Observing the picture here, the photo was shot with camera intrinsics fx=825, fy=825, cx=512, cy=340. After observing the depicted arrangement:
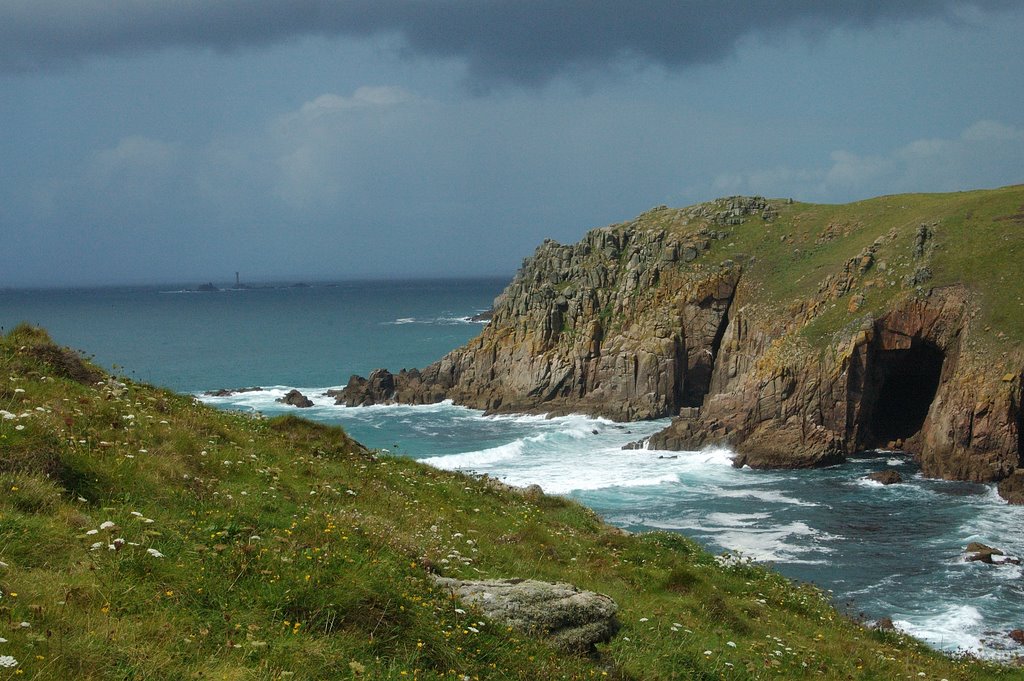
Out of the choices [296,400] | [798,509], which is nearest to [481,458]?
[798,509]

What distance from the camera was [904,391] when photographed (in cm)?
6562

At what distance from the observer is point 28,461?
33.6 feet

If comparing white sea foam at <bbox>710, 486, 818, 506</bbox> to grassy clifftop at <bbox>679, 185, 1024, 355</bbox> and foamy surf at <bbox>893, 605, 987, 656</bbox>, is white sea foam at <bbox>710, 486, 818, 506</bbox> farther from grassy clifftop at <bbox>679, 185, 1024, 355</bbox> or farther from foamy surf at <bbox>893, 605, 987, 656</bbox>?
foamy surf at <bbox>893, 605, 987, 656</bbox>

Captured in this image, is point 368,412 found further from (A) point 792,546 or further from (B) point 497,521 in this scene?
(B) point 497,521

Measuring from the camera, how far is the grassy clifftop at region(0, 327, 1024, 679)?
7.42m

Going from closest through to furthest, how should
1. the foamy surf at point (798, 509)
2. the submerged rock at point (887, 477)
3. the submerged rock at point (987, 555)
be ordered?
the foamy surf at point (798, 509), the submerged rock at point (987, 555), the submerged rock at point (887, 477)

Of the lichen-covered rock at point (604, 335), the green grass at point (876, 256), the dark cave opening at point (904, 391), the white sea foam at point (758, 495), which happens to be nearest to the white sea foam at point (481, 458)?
the lichen-covered rock at point (604, 335)

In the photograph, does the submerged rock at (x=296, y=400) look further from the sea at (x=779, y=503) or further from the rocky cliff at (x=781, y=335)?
the rocky cliff at (x=781, y=335)

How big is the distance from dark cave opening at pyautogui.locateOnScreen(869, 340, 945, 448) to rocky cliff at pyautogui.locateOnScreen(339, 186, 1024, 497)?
5.9 inches

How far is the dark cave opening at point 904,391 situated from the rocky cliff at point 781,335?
0.15m

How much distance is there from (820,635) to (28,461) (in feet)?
45.7

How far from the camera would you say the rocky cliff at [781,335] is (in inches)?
2251

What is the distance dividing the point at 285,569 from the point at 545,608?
3.50 m

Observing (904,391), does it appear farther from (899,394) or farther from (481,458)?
(481,458)
